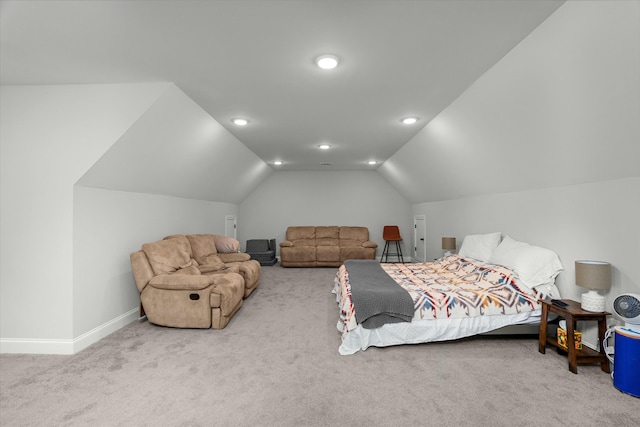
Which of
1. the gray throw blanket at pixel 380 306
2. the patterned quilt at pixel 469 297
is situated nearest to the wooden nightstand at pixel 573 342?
the patterned quilt at pixel 469 297

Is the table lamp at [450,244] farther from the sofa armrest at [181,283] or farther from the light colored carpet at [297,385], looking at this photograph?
the sofa armrest at [181,283]

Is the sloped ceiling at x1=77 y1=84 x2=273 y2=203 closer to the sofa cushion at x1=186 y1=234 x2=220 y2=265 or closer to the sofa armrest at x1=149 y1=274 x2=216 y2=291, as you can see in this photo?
the sofa cushion at x1=186 y1=234 x2=220 y2=265

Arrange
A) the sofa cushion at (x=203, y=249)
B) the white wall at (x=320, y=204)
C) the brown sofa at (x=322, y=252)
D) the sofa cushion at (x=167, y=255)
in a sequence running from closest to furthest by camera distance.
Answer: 1. the sofa cushion at (x=167, y=255)
2. the sofa cushion at (x=203, y=249)
3. the brown sofa at (x=322, y=252)
4. the white wall at (x=320, y=204)

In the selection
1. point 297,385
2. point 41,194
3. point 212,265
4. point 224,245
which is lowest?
point 297,385

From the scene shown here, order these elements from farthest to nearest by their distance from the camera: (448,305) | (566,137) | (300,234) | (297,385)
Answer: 1. (300,234)
2. (448,305)
3. (566,137)
4. (297,385)

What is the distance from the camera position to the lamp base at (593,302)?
7.89ft

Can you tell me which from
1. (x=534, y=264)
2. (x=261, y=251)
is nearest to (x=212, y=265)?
(x=261, y=251)

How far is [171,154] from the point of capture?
3.76m

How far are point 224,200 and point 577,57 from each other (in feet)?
21.2

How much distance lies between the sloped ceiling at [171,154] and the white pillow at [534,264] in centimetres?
390

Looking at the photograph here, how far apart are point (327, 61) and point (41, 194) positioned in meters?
2.88

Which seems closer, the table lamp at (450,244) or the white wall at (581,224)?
the white wall at (581,224)

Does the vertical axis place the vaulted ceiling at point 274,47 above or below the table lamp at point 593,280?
above

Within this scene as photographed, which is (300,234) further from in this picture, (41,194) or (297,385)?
(297,385)
